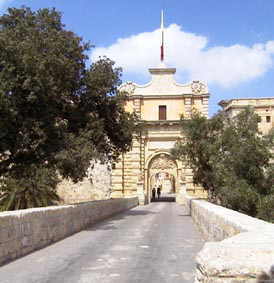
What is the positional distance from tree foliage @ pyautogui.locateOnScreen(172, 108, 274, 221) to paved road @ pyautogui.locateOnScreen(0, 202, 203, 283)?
20.8 feet

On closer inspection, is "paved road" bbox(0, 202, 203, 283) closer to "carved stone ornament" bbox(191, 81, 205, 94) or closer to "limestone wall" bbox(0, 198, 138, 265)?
"limestone wall" bbox(0, 198, 138, 265)

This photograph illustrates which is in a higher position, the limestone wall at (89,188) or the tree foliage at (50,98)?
the tree foliage at (50,98)

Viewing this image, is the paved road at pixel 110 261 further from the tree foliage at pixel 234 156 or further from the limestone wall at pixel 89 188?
the limestone wall at pixel 89 188

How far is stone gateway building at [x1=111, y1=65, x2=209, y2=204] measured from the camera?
122 feet

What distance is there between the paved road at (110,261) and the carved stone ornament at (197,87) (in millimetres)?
26573

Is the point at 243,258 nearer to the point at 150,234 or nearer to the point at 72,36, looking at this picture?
the point at 150,234

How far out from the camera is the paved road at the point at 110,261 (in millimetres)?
6625

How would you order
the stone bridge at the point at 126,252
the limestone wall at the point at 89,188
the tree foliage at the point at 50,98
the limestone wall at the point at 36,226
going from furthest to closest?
the limestone wall at the point at 89,188
the tree foliage at the point at 50,98
the limestone wall at the point at 36,226
the stone bridge at the point at 126,252

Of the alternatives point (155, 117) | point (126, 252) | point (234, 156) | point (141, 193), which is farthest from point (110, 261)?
point (155, 117)

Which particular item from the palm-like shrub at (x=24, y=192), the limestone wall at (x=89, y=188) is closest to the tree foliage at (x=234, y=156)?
the palm-like shrub at (x=24, y=192)

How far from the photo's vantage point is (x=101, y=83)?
63.1 feet

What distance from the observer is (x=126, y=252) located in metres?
9.21

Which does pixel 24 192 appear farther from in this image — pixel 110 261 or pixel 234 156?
pixel 110 261

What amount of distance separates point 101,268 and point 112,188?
30.1 metres
